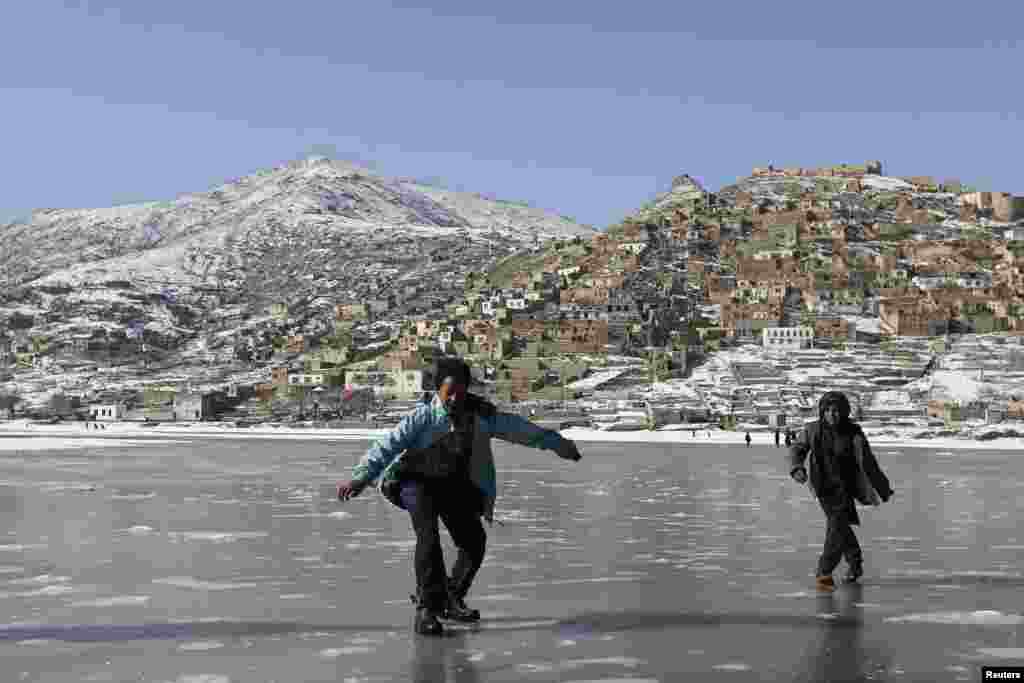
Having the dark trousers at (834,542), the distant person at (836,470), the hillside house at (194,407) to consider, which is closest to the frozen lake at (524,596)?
the dark trousers at (834,542)

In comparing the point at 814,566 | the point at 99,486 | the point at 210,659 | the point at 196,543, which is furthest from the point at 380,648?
the point at 99,486

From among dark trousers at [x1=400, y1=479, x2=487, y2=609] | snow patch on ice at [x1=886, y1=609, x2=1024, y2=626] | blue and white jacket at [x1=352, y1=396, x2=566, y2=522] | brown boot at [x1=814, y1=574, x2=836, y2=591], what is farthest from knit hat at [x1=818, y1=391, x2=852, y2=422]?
dark trousers at [x1=400, y1=479, x2=487, y2=609]

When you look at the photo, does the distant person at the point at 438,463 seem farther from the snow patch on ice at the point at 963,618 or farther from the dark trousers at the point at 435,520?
the snow patch on ice at the point at 963,618

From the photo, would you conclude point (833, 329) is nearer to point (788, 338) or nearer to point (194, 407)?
point (788, 338)

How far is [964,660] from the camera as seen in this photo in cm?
898

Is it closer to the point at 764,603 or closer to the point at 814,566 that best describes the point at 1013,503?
the point at 814,566

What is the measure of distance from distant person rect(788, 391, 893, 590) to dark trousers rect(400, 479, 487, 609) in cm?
362

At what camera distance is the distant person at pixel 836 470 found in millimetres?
12555

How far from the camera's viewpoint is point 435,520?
33.2 feet

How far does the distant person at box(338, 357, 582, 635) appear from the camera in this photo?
998 cm

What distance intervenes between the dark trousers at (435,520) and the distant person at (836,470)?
3.62 meters

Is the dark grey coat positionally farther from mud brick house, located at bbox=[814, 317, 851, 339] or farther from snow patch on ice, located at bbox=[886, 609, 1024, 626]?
mud brick house, located at bbox=[814, 317, 851, 339]

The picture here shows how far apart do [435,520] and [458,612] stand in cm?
93

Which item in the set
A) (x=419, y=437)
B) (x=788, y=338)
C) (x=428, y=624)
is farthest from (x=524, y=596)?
(x=788, y=338)
